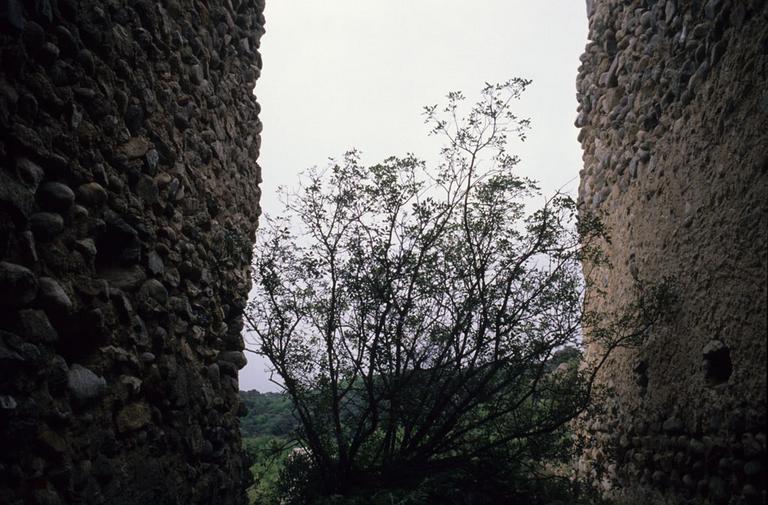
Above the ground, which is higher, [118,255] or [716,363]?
[118,255]

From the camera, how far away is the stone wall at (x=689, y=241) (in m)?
2.71

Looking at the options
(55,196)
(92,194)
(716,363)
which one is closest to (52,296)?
(55,196)

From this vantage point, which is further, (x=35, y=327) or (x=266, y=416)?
(x=266, y=416)

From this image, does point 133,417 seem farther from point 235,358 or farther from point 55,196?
point 235,358

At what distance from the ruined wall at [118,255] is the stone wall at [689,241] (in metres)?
2.65

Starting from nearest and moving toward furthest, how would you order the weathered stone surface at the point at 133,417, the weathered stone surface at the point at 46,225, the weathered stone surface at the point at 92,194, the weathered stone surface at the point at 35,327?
the weathered stone surface at the point at 35,327 < the weathered stone surface at the point at 46,225 < the weathered stone surface at the point at 92,194 < the weathered stone surface at the point at 133,417

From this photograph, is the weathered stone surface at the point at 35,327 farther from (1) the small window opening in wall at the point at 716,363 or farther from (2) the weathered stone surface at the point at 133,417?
(1) the small window opening in wall at the point at 716,363

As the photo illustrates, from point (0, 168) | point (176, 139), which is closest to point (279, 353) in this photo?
point (176, 139)

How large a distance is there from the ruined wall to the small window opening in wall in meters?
2.72

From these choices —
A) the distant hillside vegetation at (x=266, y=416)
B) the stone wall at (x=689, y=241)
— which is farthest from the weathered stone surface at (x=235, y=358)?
the stone wall at (x=689, y=241)

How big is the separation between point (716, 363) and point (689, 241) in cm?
78

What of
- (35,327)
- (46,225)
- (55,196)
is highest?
(55,196)

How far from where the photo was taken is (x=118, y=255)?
8.35 feet

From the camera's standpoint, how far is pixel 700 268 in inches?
129
